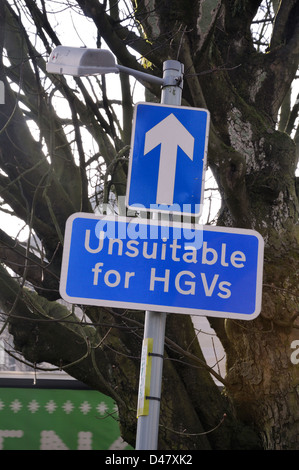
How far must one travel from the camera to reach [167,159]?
3.21 metres

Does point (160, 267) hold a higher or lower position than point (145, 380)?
higher

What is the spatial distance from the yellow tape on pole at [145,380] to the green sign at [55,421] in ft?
21.8

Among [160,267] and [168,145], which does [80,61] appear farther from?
[160,267]

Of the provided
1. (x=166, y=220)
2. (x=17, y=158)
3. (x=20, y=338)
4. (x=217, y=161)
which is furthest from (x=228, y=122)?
(x=166, y=220)

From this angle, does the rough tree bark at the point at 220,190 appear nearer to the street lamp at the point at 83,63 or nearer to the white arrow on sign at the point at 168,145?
the street lamp at the point at 83,63

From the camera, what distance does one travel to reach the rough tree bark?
18.2 feet

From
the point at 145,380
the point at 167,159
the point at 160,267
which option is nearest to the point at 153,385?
the point at 145,380

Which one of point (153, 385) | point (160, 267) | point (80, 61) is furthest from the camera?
point (80, 61)

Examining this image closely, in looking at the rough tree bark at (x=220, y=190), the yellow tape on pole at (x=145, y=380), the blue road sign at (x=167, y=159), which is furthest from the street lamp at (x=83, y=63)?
the rough tree bark at (x=220, y=190)

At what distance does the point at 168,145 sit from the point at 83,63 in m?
0.67

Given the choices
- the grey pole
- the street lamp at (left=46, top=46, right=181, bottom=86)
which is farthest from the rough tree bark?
the grey pole

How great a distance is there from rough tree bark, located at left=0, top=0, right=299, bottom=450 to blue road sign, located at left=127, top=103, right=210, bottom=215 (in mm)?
1859

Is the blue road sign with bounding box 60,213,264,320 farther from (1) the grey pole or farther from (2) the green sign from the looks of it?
(2) the green sign

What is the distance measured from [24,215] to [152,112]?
11.4 ft
